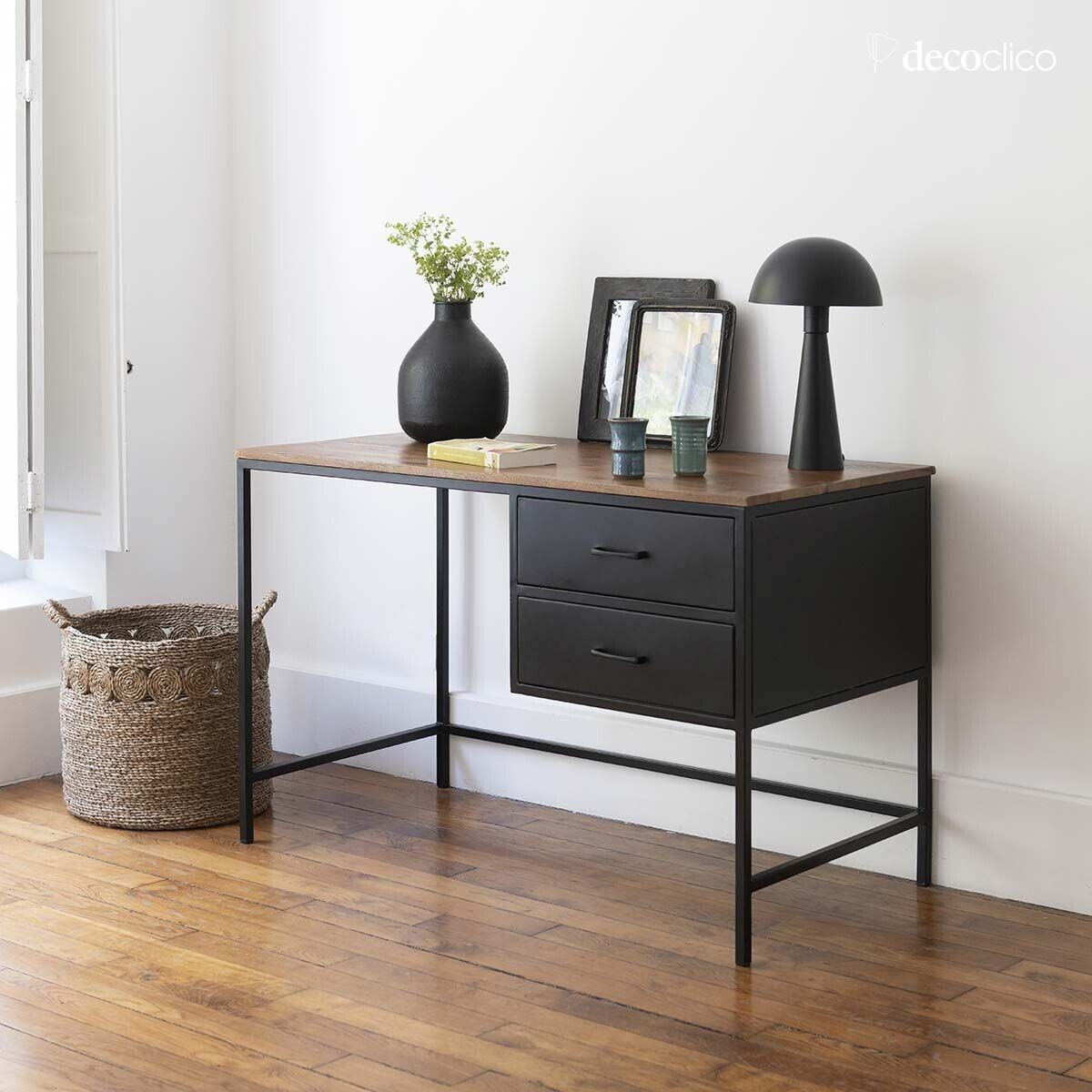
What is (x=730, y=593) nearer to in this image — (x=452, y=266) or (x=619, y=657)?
(x=619, y=657)

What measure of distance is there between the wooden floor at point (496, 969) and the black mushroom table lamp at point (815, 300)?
81 centimetres

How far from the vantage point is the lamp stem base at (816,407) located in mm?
2758

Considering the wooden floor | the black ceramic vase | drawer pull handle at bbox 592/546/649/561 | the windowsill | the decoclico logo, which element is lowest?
the wooden floor

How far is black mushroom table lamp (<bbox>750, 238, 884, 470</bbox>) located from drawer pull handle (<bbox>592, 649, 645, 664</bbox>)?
46cm

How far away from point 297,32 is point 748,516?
193cm

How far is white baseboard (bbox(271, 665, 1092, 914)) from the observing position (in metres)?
2.83

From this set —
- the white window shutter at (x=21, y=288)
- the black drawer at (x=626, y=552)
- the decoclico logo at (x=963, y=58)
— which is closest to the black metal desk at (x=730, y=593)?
the black drawer at (x=626, y=552)

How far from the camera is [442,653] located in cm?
358

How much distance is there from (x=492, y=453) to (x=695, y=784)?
869 millimetres

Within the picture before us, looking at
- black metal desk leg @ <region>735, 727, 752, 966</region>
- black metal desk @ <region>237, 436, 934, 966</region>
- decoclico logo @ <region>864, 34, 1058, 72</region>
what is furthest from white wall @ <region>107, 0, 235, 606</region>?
black metal desk leg @ <region>735, 727, 752, 966</region>

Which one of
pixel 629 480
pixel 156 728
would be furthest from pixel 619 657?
pixel 156 728

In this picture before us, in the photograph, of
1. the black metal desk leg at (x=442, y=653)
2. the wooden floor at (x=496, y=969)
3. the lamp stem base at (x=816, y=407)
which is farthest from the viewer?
the black metal desk leg at (x=442, y=653)

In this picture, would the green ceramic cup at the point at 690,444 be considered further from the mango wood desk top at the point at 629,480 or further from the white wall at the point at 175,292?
the white wall at the point at 175,292

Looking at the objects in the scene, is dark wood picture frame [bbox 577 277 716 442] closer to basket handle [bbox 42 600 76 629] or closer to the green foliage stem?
the green foliage stem
